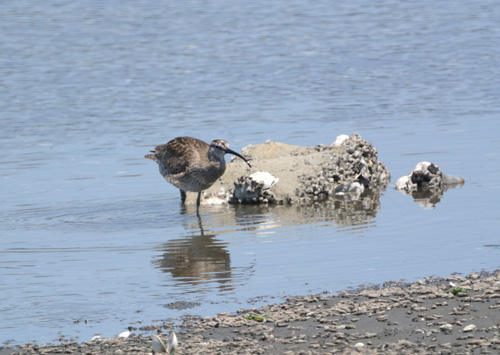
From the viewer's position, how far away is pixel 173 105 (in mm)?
20031

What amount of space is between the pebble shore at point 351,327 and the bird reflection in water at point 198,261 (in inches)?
48.6

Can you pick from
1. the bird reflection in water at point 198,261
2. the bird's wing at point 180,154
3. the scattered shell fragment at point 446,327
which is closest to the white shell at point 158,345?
the bird reflection in water at point 198,261

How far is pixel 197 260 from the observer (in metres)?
10.6

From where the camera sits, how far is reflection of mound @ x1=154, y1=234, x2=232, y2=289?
32.1 ft

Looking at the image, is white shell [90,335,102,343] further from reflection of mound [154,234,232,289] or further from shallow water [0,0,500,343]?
reflection of mound [154,234,232,289]

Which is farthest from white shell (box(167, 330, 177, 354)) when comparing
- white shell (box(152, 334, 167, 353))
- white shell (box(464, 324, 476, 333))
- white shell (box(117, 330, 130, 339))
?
white shell (box(464, 324, 476, 333))

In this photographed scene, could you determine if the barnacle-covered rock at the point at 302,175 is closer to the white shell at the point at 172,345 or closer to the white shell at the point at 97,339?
the white shell at the point at 97,339

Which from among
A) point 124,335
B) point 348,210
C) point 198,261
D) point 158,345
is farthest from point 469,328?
point 348,210

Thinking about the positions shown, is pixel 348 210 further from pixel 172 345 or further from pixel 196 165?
pixel 172 345

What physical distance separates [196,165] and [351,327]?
19.7ft

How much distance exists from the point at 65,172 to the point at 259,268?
6.18 metres

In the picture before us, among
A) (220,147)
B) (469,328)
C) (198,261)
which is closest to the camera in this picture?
(469,328)

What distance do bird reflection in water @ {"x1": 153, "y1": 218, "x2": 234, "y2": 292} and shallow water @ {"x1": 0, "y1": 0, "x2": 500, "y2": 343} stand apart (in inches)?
1.3

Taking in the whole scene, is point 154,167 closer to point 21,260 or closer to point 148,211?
point 148,211
